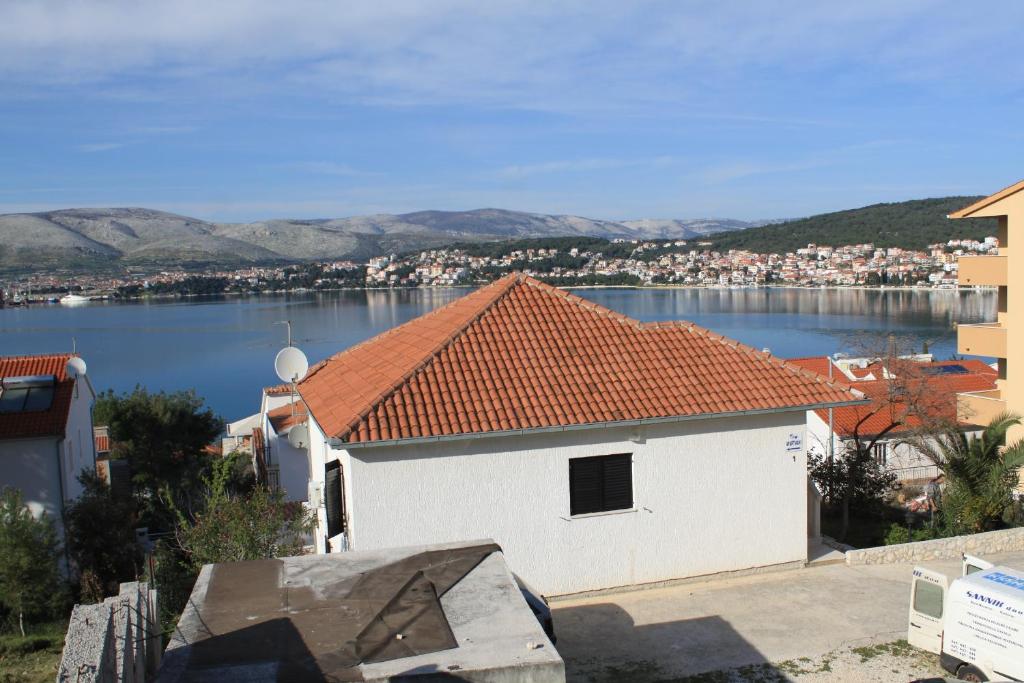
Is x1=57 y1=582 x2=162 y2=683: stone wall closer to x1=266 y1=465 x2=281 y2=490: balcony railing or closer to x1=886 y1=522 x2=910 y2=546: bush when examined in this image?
x1=886 y1=522 x2=910 y2=546: bush

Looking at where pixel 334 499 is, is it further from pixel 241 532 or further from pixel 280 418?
pixel 280 418

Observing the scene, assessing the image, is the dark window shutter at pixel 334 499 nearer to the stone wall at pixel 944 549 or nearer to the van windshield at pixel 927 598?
the van windshield at pixel 927 598

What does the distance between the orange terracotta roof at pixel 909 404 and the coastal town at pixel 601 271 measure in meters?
95.7

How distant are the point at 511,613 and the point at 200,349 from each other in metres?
93.8

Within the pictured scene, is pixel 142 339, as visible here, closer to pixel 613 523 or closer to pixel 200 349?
pixel 200 349

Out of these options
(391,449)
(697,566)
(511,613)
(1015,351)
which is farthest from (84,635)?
(1015,351)

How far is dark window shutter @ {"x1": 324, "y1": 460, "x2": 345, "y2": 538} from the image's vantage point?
36.7 feet

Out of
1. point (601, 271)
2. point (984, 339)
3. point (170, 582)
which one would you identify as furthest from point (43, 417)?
point (601, 271)

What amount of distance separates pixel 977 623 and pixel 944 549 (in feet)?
16.2

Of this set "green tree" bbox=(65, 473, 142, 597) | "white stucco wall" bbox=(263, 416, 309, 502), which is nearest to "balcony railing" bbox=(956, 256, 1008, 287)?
"white stucco wall" bbox=(263, 416, 309, 502)

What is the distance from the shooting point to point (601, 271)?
164m

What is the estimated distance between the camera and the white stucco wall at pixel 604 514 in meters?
10.7

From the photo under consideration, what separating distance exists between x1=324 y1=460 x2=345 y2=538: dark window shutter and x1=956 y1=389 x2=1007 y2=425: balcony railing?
17.3m

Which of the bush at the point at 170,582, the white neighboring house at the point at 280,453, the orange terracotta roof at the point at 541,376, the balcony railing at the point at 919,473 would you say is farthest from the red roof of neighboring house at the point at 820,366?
the bush at the point at 170,582
